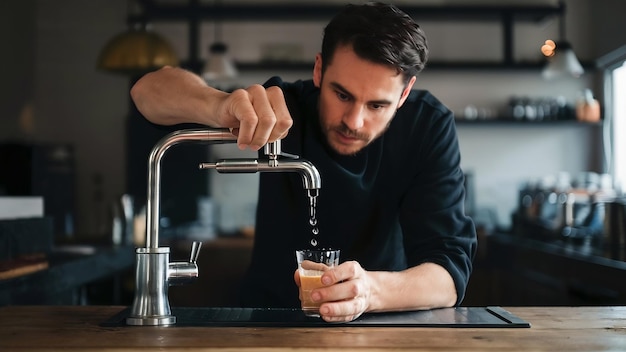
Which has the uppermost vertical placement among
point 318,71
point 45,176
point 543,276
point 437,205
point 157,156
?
point 318,71

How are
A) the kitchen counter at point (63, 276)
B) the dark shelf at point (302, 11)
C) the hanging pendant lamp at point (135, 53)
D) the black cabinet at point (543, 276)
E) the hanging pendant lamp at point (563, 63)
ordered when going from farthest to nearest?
the dark shelf at point (302, 11)
the hanging pendant lamp at point (563, 63)
the hanging pendant lamp at point (135, 53)
the black cabinet at point (543, 276)
the kitchen counter at point (63, 276)

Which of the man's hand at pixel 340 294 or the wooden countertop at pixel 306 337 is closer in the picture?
the wooden countertop at pixel 306 337

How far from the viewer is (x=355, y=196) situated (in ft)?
6.49

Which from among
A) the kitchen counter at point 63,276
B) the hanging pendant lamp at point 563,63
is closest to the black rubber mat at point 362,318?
the kitchen counter at point 63,276

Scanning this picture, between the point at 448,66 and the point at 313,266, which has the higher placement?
the point at 448,66

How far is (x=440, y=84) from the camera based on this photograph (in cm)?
645

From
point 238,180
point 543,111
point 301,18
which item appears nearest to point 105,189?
point 238,180

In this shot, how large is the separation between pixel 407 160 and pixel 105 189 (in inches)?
209

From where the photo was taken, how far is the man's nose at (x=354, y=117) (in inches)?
70.8

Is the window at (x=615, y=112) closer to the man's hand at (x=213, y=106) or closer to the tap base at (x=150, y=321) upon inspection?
the man's hand at (x=213, y=106)

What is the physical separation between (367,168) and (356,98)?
0.92 feet

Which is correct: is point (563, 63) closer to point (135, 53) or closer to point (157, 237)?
point (135, 53)

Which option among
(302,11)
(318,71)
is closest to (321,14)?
(302,11)

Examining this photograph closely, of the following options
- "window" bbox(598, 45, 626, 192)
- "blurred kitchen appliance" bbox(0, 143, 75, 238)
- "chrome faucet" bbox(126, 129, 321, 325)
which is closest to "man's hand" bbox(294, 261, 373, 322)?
"chrome faucet" bbox(126, 129, 321, 325)
